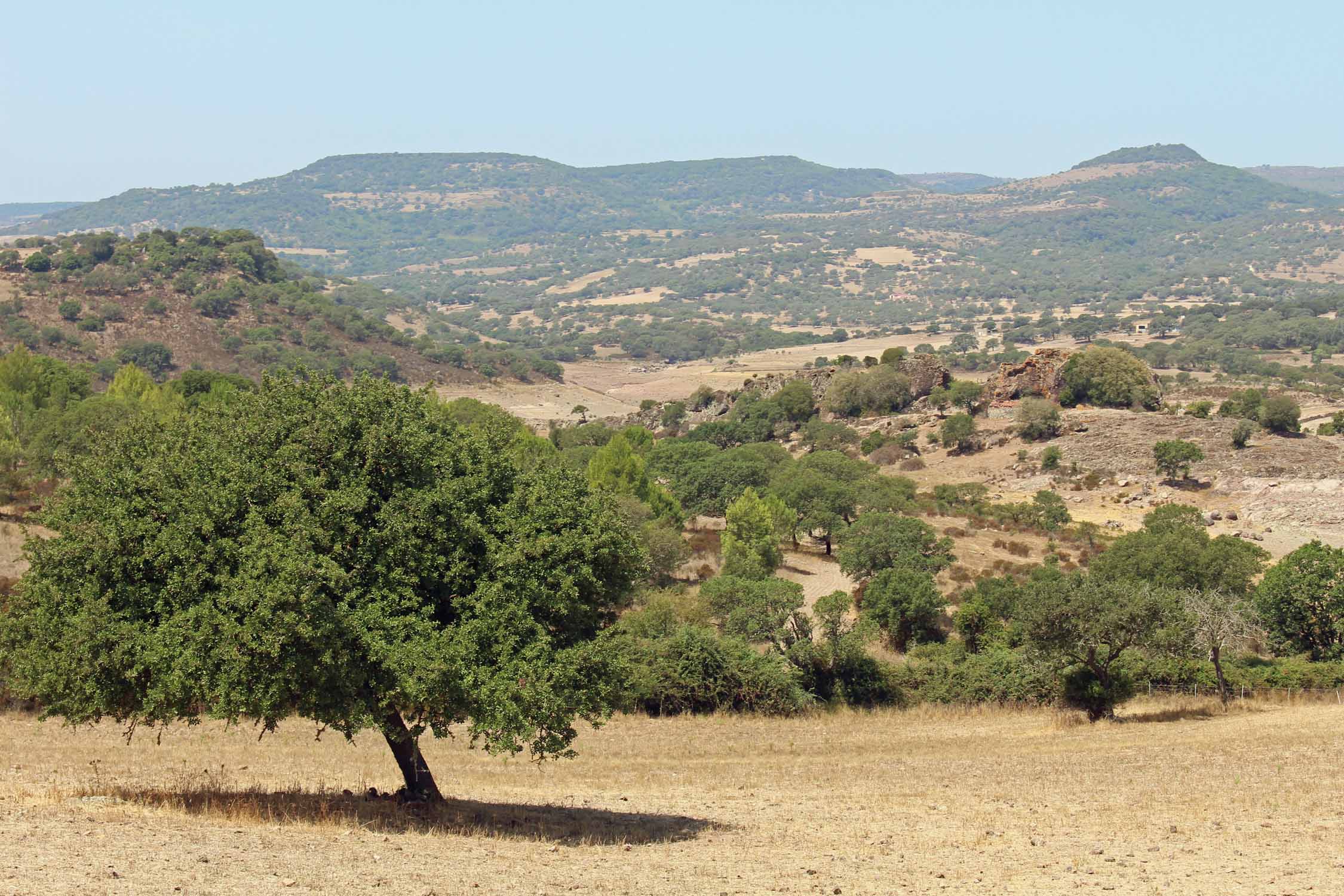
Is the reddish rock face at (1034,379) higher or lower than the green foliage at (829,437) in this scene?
higher

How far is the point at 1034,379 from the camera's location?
94.0 m

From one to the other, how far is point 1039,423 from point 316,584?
72.8 m

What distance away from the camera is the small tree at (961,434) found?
3371 inches

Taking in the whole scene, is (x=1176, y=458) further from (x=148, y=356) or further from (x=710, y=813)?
(x=148, y=356)

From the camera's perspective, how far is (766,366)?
18375cm

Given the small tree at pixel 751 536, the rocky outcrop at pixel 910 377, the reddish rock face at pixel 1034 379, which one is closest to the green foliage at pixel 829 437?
the rocky outcrop at pixel 910 377

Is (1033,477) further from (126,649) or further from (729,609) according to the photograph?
(126,649)

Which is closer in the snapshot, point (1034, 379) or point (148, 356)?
point (1034, 379)

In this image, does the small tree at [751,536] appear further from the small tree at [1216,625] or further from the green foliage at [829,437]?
the green foliage at [829,437]

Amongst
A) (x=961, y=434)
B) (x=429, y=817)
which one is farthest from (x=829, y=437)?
(x=429, y=817)

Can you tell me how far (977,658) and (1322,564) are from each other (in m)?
12.3

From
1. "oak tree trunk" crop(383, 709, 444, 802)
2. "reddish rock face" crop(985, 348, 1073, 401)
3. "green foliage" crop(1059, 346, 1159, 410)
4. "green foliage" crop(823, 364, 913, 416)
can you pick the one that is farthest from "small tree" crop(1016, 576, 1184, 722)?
"green foliage" crop(823, 364, 913, 416)

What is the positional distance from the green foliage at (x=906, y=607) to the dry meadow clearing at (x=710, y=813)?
12.9 meters

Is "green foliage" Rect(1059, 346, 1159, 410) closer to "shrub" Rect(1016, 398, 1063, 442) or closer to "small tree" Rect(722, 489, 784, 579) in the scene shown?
"shrub" Rect(1016, 398, 1063, 442)
